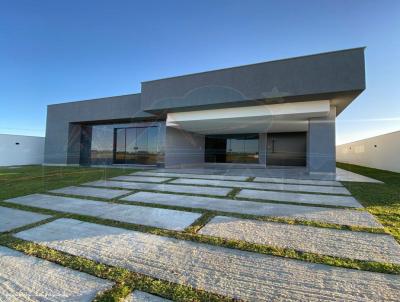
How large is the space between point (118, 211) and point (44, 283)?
1.92 metres

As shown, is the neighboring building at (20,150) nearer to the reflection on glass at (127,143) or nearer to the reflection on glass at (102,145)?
the reflection on glass at (127,143)

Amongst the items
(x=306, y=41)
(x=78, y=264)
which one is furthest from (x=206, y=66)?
(x=78, y=264)

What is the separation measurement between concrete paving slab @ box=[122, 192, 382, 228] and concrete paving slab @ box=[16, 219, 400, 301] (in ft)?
4.70

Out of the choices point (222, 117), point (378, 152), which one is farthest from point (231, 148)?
point (378, 152)

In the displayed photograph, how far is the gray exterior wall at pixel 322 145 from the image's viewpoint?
25.7ft

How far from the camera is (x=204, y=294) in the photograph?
4.65 ft

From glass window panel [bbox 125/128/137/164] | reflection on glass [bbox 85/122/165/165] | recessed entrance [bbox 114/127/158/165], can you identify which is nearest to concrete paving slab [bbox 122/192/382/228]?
reflection on glass [bbox 85/122/165/165]

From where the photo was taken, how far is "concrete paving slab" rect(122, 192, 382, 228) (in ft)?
9.87

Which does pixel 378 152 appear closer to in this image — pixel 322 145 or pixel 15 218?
pixel 322 145

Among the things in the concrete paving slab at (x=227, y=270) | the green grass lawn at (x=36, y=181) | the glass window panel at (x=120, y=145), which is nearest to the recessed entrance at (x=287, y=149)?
the glass window panel at (x=120, y=145)

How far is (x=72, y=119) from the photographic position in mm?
13445

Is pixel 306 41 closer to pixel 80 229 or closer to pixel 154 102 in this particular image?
pixel 154 102

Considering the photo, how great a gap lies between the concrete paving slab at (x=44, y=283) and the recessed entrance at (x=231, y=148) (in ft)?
43.1

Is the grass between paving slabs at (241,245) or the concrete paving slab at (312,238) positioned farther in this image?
the concrete paving slab at (312,238)
